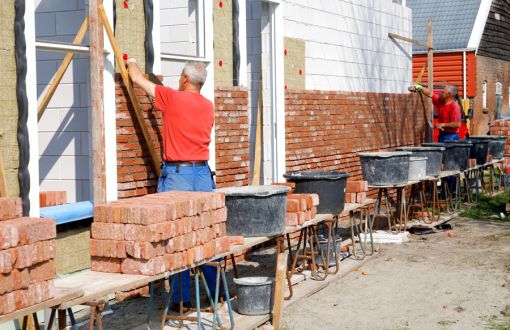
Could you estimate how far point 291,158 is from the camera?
11.6 metres

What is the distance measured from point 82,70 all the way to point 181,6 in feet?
6.58

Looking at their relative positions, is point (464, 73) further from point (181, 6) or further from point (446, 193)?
point (181, 6)

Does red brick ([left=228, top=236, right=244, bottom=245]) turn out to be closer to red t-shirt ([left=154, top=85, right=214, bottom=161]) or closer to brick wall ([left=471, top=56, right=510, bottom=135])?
red t-shirt ([left=154, top=85, right=214, bottom=161])

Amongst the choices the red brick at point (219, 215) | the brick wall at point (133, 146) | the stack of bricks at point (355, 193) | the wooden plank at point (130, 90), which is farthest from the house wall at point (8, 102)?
the stack of bricks at point (355, 193)

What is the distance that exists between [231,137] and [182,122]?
2665 mm

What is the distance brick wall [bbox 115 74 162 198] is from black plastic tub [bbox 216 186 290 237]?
4.22 feet

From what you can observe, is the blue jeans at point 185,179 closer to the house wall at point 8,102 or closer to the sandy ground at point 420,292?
the house wall at point 8,102

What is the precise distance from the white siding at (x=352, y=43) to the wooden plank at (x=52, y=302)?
720cm

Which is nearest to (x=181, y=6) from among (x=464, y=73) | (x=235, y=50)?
(x=235, y=50)

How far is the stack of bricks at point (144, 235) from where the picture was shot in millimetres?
5652

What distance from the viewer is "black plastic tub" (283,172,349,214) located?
881 centimetres

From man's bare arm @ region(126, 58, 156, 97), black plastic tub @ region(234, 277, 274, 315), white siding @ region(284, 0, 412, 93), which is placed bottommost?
black plastic tub @ region(234, 277, 274, 315)

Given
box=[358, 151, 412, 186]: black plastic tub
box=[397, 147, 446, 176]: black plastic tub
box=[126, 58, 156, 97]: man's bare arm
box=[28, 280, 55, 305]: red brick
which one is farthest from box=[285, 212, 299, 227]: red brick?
box=[397, 147, 446, 176]: black plastic tub

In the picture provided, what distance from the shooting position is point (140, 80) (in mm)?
7359
